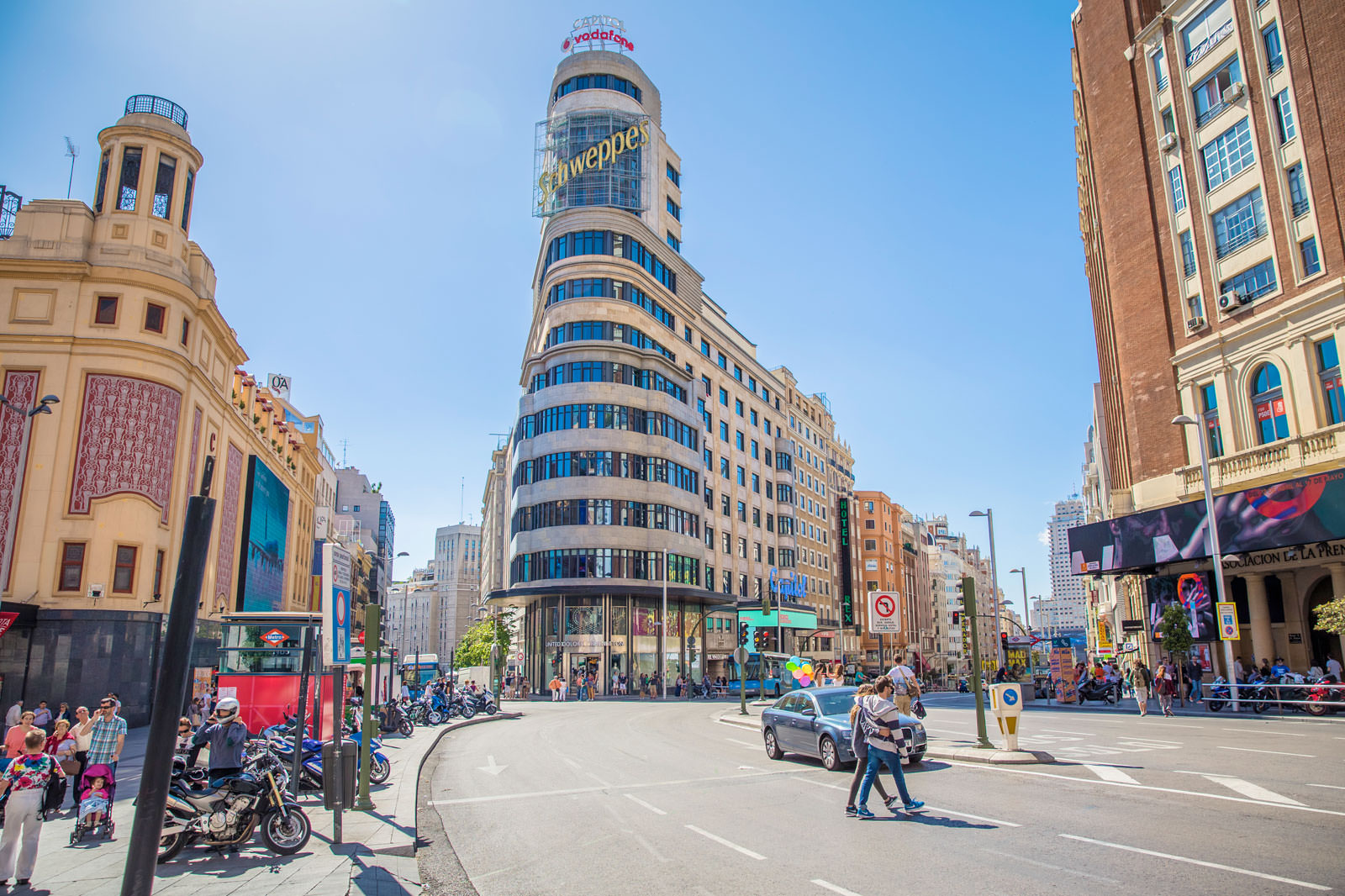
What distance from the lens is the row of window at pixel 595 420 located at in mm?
53719

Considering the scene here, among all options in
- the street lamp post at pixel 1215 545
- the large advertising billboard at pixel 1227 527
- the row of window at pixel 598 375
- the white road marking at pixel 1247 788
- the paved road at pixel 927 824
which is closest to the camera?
the paved road at pixel 927 824

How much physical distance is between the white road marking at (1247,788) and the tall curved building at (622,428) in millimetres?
39294

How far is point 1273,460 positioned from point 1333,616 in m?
7.15

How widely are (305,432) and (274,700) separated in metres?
57.1

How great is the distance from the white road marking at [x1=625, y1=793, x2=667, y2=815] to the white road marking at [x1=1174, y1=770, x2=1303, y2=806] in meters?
7.75

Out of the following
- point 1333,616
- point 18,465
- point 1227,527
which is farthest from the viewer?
point 1227,527

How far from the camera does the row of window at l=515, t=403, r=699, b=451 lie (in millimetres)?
53719

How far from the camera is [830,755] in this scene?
1499 centimetres

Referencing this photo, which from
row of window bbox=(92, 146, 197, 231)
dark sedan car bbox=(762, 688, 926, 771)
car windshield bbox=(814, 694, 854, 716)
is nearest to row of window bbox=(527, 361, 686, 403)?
row of window bbox=(92, 146, 197, 231)

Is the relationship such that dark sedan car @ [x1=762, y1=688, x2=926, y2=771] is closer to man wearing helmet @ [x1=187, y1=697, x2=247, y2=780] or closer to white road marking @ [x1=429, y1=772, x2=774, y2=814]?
white road marking @ [x1=429, y1=772, x2=774, y2=814]

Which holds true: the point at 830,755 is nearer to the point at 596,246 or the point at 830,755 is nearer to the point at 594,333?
the point at 594,333

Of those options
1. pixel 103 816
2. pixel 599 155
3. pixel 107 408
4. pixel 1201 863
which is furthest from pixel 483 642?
pixel 1201 863

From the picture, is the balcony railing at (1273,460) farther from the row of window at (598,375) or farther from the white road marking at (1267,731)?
the row of window at (598,375)

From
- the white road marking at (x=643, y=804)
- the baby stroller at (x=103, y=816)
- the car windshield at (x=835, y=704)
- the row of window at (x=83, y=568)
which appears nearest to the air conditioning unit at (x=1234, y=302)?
the car windshield at (x=835, y=704)
